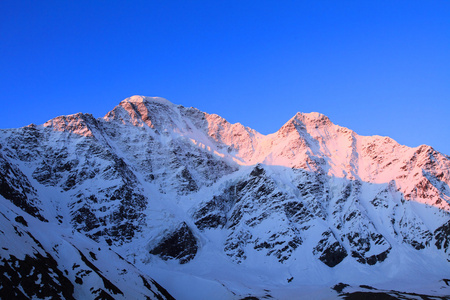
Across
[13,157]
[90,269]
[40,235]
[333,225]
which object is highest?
[13,157]

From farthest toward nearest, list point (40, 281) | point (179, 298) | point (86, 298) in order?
point (179, 298), point (86, 298), point (40, 281)

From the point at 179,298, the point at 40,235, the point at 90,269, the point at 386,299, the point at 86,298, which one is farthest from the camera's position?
the point at 179,298

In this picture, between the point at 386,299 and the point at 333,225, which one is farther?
the point at 333,225

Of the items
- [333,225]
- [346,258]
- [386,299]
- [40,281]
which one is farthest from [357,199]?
[40,281]

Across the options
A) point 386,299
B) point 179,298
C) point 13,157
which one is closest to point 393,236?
point 386,299

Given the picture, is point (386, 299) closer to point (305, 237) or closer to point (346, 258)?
point (346, 258)

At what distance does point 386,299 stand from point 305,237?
61934mm

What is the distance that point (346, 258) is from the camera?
172 m

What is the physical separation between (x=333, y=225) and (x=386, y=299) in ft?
224

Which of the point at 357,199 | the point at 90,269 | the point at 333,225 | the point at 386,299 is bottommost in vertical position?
the point at 386,299

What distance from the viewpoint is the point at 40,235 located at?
318 feet

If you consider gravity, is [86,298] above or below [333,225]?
below

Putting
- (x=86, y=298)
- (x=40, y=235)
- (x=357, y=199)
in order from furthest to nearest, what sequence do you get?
(x=357, y=199) < (x=40, y=235) < (x=86, y=298)

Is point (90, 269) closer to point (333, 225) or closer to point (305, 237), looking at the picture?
point (305, 237)
